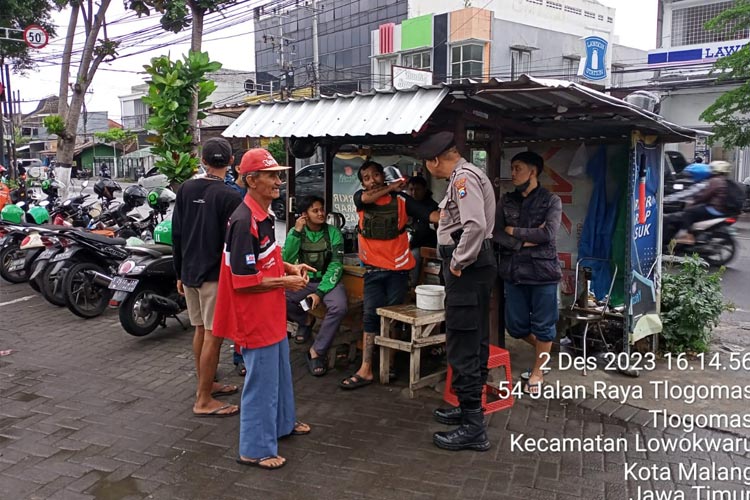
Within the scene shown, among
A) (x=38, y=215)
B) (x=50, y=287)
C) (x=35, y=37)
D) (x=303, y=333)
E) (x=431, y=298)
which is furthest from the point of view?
(x=35, y=37)

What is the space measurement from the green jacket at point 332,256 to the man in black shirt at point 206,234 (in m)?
0.83

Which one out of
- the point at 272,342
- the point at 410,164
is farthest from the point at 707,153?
the point at 272,342

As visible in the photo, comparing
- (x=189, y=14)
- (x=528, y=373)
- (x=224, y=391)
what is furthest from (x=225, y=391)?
(x=189, y=14)

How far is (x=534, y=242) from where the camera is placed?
446 cm

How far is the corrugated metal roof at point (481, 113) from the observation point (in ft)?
12.6

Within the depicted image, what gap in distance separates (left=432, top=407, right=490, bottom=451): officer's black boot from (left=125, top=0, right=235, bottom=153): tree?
4.64 meters

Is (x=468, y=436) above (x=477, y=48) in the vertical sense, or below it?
below

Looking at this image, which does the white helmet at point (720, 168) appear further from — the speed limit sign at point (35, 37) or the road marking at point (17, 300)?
the speed limit sign at point (35, 37)

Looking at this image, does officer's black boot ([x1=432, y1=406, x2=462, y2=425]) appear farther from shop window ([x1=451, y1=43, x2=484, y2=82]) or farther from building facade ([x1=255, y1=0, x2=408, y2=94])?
building facade ([x1=255, y1=0, x2=408, y2=94])

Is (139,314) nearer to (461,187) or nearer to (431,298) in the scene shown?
(431,298)

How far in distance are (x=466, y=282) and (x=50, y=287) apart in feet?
18.3

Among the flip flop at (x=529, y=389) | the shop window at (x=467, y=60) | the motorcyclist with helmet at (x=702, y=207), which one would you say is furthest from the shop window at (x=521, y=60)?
the flip flop at (x=529, y=389)

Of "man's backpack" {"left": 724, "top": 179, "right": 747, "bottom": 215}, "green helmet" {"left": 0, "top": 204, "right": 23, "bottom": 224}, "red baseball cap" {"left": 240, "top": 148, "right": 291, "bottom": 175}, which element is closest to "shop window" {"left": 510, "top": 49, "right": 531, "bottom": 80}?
"man's backpack" {"left": 724, "top": 179, "right": 747, "bottom": 215}

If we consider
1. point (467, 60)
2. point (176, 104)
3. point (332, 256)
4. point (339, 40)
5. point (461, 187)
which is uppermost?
point (339, 40)
